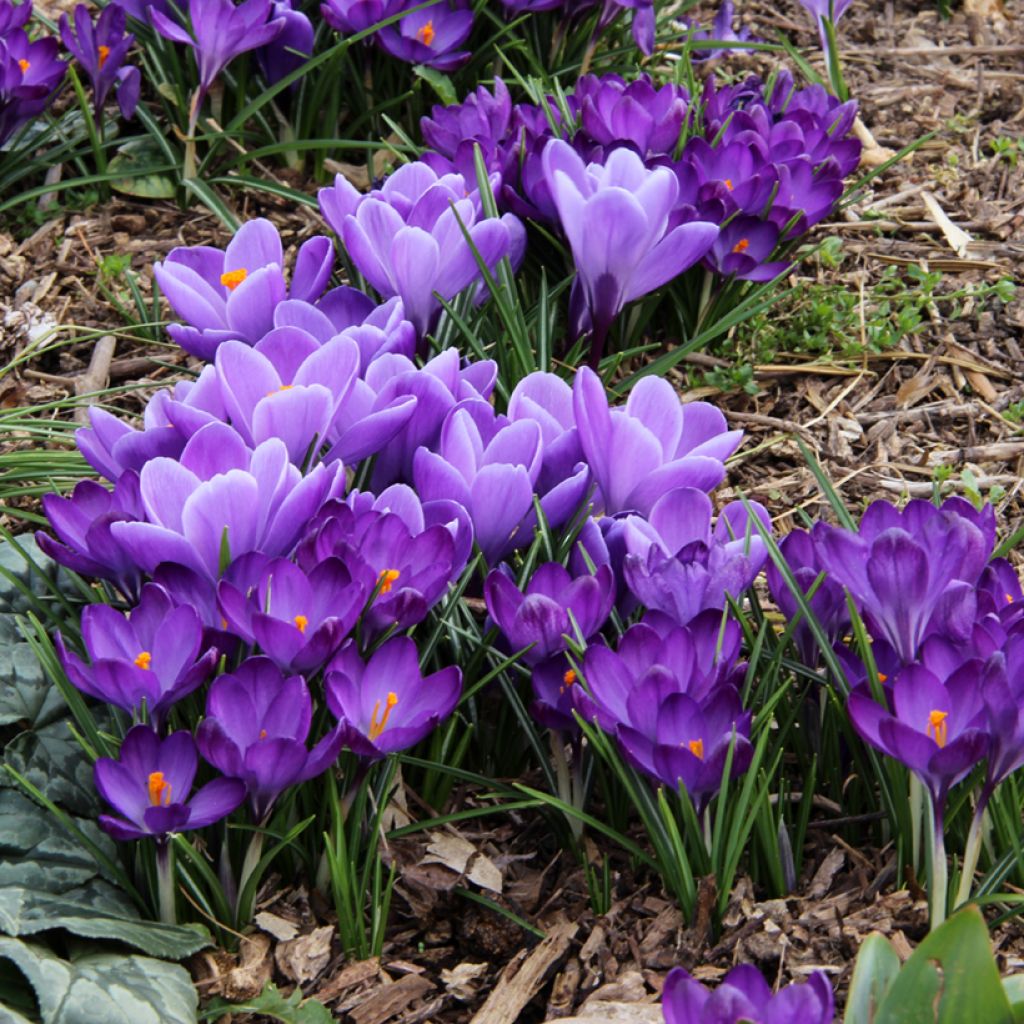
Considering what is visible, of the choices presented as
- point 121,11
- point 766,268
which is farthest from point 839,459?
point 121,11

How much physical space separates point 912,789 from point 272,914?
0.72m

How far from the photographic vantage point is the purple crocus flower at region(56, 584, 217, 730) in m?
1.38

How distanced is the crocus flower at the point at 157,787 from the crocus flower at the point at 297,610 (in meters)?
0.13

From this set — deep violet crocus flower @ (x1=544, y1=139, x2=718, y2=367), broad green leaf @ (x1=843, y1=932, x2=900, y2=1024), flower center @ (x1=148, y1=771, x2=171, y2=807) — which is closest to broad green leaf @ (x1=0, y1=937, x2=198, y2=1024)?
flower center @ (x1=148, y1=771, x2=171, y2=807)

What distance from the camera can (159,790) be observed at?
4.46ft

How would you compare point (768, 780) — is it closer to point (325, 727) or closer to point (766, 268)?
point (325, 727)

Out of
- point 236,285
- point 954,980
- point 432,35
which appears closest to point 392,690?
point 954,980

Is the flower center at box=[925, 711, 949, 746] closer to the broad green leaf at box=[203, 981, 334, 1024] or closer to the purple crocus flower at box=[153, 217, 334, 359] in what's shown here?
the broad green leaf at box=[203, 981, 334, 1024]

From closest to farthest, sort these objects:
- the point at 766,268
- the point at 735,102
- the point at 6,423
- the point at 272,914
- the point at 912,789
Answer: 1. the point at 912,789
2. the point at 272,914
3. the point at 6,423
4. the point at 766,268
5. the point at 735,102

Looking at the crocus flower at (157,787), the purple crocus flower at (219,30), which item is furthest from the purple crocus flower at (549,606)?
the purple crocus flower at (219,30)

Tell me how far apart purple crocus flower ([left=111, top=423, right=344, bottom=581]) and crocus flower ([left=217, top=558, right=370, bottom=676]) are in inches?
2.6

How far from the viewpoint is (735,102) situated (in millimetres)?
2660

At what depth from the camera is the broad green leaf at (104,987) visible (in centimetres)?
130

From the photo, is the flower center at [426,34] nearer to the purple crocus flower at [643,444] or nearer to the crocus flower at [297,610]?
the purple crocus flower at [643,444]
